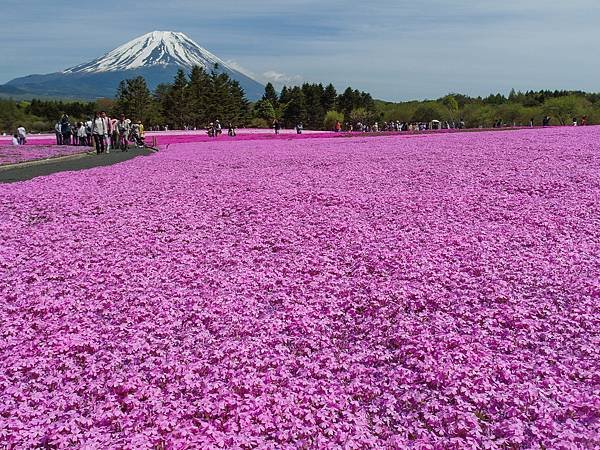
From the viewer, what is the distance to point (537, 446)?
4.49m

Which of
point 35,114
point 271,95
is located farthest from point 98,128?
point 35,114

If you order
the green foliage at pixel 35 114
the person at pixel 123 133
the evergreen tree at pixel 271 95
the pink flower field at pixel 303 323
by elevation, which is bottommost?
the pink flower field at pixel 303 323

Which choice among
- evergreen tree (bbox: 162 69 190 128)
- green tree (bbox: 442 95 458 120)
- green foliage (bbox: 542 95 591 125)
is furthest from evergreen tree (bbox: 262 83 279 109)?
green foliage (bbox: 542 95 591 125)

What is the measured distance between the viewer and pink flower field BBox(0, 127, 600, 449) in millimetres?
4941

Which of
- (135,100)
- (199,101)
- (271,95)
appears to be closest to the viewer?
(135,100)

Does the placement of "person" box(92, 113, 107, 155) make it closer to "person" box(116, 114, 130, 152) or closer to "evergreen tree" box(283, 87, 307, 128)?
"person" box(116, 114, 130, 152)

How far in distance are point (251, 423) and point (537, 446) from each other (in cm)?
251

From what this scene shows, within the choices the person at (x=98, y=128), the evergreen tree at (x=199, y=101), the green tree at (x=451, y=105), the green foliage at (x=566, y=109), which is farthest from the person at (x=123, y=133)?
the green tree at (x=451, y=105)

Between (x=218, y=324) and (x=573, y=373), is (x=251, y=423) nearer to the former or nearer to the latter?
(x=218, y=324)

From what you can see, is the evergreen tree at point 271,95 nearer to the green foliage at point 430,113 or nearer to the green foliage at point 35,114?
the green foliage at point 430,113

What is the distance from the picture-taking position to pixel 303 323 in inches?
276

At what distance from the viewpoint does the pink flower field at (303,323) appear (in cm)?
494

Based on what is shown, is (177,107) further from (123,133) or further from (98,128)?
(98,128)

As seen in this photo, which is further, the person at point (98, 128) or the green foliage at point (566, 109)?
the green foliage at point (566, 109)
